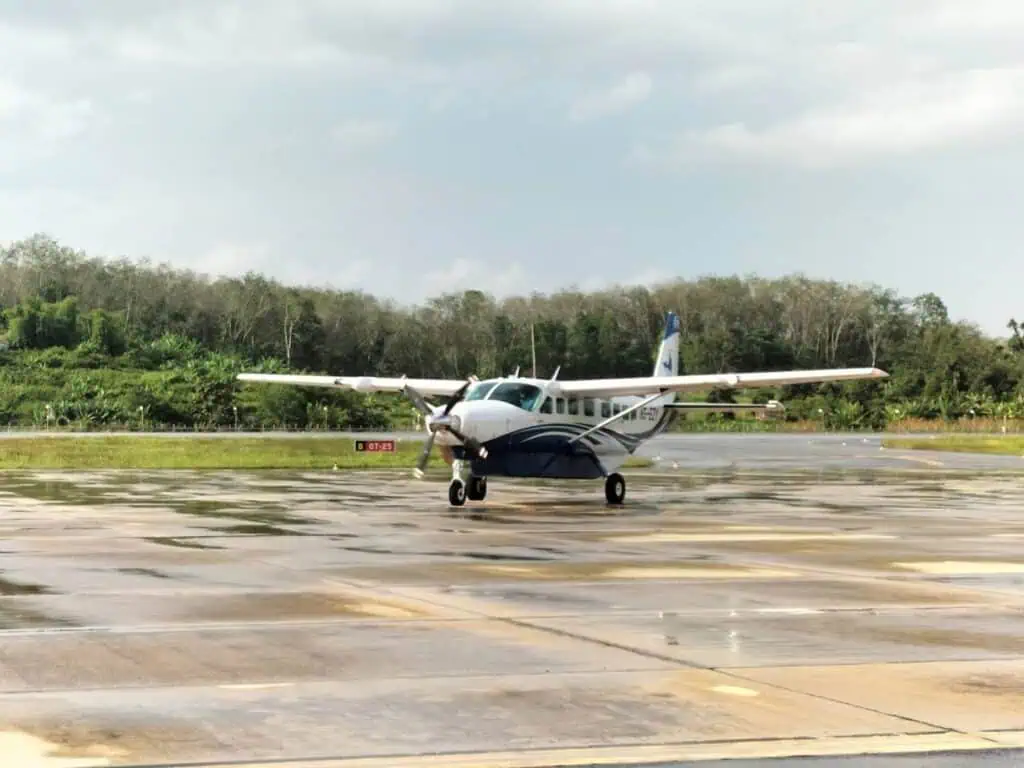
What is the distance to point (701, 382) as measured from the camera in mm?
30734

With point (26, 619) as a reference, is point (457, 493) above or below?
above

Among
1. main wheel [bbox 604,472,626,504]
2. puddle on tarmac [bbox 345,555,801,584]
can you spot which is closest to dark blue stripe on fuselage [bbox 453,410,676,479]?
main wheel [bbox 604,472,626,504]

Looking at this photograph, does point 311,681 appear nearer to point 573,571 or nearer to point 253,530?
point 573,571

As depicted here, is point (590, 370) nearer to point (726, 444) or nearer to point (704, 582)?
point (726, 444)

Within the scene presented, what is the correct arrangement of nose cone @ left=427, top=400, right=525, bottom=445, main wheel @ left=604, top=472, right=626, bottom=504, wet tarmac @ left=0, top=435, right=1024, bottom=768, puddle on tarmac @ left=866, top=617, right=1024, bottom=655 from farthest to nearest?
main wheel @ left=604, top=472, right=626, bottom=504 → nose cone @ left=427, top=400, right=525, bottom=445 → puddle on tarmac @ left=866, top=617, right=1024, bottom=655 → wet tarmac @ left=0, top=435, right=1024, bottom=768

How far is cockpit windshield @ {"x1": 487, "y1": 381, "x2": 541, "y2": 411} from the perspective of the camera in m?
28.8

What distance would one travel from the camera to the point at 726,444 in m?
64.7

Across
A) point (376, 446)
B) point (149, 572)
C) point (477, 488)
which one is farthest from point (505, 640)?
point (376, 446)

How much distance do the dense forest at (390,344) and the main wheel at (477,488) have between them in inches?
2151

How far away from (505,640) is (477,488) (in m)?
17.8

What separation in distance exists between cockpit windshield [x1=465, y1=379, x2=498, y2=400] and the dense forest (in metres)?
54.0

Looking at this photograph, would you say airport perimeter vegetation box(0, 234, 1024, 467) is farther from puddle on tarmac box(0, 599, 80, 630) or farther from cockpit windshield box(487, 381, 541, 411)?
puddle on tarmac box(0, 599, 80, 630)

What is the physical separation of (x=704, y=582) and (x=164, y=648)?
631cm

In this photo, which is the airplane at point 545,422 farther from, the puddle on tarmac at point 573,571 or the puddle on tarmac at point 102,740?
the puddle on tarmac at point 102,740
